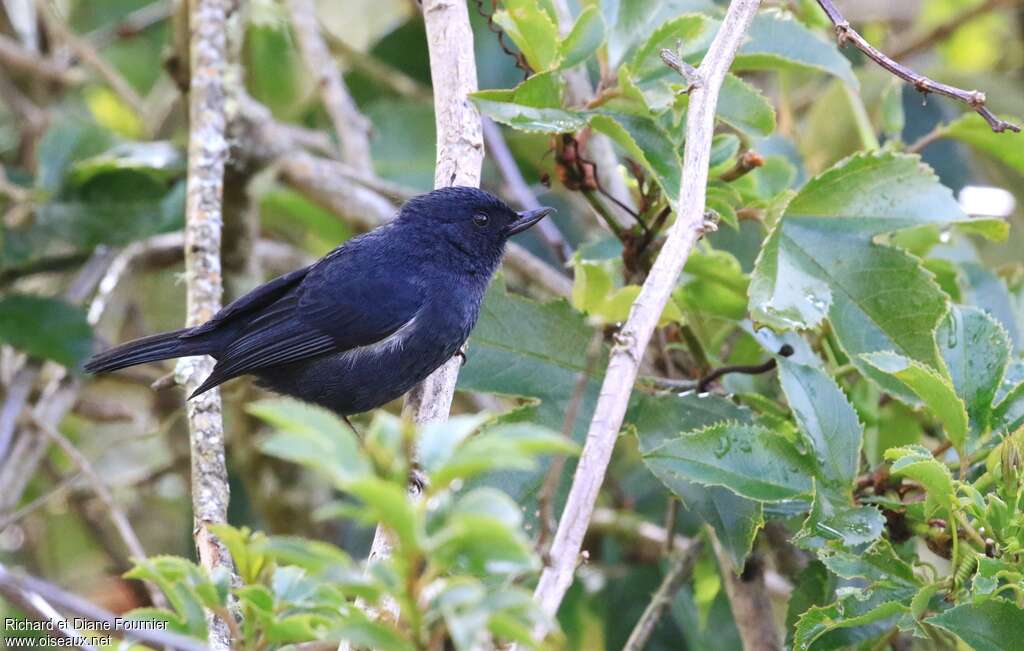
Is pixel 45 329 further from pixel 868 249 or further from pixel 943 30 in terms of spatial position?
pixel 943 30

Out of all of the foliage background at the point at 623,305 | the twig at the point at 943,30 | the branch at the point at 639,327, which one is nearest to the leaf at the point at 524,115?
the foliage background at the point at 623,305

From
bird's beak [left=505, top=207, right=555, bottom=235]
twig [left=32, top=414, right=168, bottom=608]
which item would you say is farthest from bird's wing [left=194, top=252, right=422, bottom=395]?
twig [left=32, top=414, right=168, bottom=608]

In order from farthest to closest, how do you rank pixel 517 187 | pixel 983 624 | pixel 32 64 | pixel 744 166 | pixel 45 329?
pixel 32 64
pixel 517 187
pixel 45 329
pixel 744 166
pixel 983 624

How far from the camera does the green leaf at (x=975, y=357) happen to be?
8.85 feet

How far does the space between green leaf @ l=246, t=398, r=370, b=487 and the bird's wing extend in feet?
8.36

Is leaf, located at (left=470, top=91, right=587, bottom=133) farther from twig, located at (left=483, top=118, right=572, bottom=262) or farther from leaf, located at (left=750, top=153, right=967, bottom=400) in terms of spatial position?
twig, located at (left=483, top=118, right=572, bottom=262)

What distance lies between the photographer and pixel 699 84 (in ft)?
7.96

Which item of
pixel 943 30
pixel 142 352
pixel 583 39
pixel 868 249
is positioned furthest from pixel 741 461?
pixel 943 30

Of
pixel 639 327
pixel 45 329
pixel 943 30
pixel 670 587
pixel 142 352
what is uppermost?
pixel 943 30

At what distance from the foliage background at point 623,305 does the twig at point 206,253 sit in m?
0.62

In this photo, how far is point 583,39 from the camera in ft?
9.61

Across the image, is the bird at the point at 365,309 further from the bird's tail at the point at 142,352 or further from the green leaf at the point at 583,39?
the green leaf at the point at 583,39

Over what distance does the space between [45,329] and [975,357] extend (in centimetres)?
332

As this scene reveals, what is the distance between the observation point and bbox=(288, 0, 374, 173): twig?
478 centimetres
